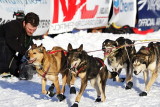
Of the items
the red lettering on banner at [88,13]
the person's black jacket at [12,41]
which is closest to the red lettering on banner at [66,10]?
the red lettering on banner at [88,13]

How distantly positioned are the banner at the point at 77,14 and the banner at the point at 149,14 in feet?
6.51

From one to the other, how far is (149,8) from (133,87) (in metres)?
10.4

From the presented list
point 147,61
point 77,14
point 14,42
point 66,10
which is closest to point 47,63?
point 14,42

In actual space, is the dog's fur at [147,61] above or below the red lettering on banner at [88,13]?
below

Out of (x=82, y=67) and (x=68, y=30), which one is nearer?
(x=82, y=67)

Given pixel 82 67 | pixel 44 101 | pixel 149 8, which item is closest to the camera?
pixel 82 67

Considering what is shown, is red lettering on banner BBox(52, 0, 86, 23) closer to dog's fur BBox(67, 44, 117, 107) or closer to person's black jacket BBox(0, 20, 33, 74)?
person's black jacket BBox(0, 20, 33, 74)

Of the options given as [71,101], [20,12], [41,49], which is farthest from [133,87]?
[20,12]

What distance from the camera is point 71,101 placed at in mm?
5508

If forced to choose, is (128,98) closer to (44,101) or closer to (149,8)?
(44,101)

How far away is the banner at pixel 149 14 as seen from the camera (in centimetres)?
1606

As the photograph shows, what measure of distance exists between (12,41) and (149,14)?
11.2 m

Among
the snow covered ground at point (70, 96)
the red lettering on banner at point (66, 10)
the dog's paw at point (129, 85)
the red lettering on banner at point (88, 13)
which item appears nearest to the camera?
the snow covered ground at point (70, 96)

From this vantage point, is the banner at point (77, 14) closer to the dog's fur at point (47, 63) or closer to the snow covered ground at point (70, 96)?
the snow covered ground at point (70, 96)
